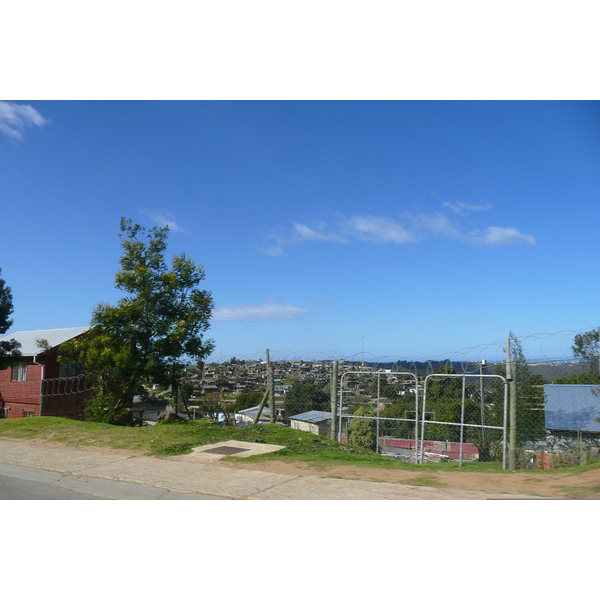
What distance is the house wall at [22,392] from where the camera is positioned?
28.0 meters

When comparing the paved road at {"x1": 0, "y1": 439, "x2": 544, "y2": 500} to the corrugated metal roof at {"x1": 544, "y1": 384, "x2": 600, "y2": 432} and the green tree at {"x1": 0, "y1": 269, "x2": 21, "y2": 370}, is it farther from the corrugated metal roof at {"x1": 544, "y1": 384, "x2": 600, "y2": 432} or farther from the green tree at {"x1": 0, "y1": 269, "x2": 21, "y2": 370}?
the green tree at {"x1": 0, "y1": 269, "x2": 21, "y2": 370}

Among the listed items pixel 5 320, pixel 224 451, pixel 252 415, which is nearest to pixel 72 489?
pixel 224 451

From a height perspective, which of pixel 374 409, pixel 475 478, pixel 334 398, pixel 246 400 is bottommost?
pixel 475 478

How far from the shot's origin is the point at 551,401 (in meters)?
11.2

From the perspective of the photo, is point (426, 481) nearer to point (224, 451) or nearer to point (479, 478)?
point (479, 478)

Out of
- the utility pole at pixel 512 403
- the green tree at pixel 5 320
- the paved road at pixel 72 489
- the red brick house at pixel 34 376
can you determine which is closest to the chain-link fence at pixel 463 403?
the utility pole at pixel 512 403

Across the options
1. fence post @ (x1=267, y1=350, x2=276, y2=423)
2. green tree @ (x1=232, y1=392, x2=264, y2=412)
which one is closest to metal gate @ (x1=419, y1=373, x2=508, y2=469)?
fence post @ (x1=267, y1=350, x2=276, y2=423)

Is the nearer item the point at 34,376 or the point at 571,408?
the point at 571,408

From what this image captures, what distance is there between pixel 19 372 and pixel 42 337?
8.06 ft

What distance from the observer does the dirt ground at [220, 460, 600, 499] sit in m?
6.48

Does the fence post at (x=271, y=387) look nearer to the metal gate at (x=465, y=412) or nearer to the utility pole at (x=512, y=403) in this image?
the metal gate at (x=465, y=412)

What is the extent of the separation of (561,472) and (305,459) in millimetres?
3953

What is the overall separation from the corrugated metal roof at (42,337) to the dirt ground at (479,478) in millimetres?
22536

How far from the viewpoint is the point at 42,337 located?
30.7m
